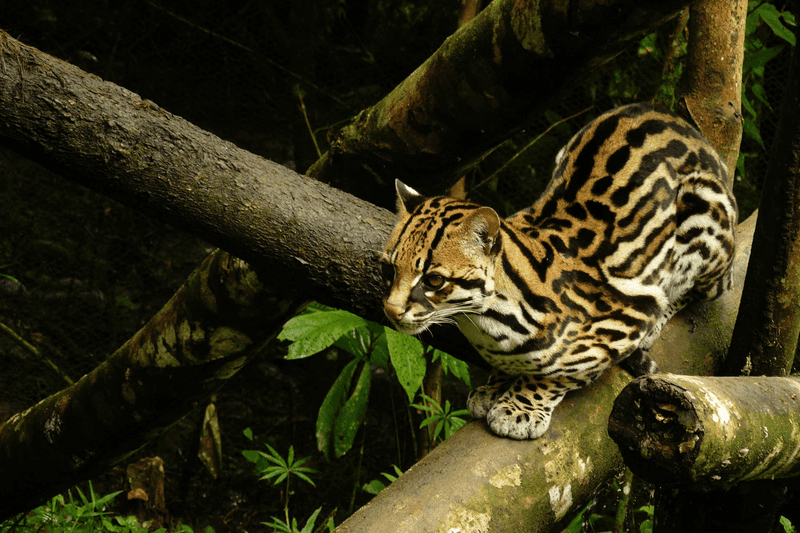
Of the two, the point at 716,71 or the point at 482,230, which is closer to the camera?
the point at 482,230

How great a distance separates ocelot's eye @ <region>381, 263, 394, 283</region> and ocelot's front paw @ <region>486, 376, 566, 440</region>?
50cm

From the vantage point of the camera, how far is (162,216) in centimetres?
191

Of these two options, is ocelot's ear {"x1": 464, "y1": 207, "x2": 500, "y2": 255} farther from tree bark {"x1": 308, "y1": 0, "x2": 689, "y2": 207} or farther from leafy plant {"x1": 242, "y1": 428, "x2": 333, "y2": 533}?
leafy plant {"x1": 242, "y1": 428, "x2": 333, "y2": 533}

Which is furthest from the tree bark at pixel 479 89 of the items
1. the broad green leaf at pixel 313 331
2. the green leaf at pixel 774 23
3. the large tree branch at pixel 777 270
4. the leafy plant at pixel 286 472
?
the green leaf at pixel 774 23

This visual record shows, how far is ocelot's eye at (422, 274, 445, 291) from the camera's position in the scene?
185cm

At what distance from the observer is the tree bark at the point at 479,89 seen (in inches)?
67.2

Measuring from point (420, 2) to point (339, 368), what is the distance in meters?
2.68

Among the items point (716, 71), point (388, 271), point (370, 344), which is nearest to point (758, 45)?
point (716, 71)

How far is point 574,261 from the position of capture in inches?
84.0

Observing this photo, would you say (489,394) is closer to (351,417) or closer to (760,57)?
(351,417)

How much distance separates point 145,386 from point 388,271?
1.38 metres

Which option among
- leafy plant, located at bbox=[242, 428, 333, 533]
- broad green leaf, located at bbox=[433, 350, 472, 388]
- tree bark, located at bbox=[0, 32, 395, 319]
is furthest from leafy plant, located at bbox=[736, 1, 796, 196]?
leafy plant, located at bbox=[242, 428, 333, 533]

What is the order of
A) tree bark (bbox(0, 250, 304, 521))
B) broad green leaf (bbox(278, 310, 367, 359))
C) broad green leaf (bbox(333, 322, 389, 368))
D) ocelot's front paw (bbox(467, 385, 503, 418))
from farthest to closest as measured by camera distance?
broad green leaf (bbox(333, 322, 389, 368))
tree bark (bbox(0, 250, 304, 521))
broad green leaf (bbox(278, 310, 367, 359))
ocelot's front paw (bbox(467, 385, 503, 418))

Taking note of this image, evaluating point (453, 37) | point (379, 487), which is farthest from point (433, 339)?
point (379, 487)
